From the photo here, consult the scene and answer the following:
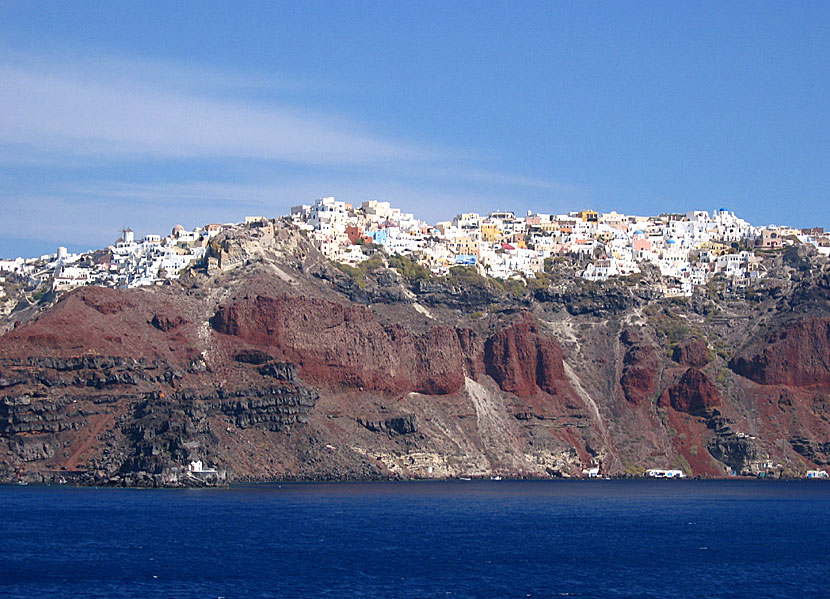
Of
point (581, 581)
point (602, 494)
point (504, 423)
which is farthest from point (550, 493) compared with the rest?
point (581, 581)

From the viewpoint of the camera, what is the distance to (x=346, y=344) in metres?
167

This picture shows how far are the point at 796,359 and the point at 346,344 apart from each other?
6081cm

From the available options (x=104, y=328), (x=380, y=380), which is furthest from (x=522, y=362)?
(x=104, y=328)

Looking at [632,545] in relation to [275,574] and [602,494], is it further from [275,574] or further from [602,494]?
[602,494]

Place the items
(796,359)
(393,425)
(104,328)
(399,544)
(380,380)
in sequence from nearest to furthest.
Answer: (399,544) < (104,328) < (393,425) < (380,380) < (796,359)

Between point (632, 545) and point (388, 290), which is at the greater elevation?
point (388, 290)

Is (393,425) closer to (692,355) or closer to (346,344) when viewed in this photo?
(346,344)

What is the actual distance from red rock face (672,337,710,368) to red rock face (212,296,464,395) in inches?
1237

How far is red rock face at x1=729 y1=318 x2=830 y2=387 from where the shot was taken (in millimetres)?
184625

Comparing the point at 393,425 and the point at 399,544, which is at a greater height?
the point at 393,425

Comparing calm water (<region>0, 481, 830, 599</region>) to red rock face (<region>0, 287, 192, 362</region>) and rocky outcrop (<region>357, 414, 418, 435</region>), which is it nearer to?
rocky outcrop (<region>357, 414, 418, 435</region>)

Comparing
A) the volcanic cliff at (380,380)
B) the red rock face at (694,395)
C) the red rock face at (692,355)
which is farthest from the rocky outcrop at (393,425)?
the red rock face at (692,355)

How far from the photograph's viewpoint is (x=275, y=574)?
82.2 m

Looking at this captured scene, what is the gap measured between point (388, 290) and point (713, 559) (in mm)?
101074
